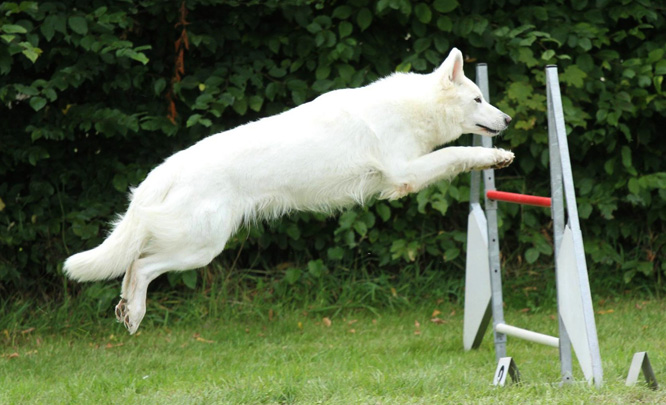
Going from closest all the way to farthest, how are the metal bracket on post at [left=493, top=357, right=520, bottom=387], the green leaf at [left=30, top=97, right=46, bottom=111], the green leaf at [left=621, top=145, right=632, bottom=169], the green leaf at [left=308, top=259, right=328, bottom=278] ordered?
the metal bracket on post at [left=493, top=357, right=520, bottom=387], the green leaf at [left=30, top=97, right=46, bottom=111], the green leaf at [left=621, top=145, right=632, bottom=169], the green leaf at [left=308, top=259, right=328, bottom=278]

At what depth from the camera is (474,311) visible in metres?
Result: 5.36

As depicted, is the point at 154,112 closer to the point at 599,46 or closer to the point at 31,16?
the point at 31,16

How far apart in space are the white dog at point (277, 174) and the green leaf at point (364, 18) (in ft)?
5.74

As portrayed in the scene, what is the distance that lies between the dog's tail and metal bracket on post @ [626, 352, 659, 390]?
2364mm

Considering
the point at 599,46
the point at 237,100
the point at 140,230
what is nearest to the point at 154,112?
the point at 237,100

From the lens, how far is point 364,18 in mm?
5914

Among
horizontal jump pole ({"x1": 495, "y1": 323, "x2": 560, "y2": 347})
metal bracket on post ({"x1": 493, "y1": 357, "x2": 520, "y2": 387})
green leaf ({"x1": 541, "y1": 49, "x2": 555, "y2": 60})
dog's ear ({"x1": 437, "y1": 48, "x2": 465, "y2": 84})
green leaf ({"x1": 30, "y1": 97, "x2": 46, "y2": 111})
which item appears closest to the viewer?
metal bracket on post ({"x1": 493, "y1": 357, "x2": 520, "y2": 387})

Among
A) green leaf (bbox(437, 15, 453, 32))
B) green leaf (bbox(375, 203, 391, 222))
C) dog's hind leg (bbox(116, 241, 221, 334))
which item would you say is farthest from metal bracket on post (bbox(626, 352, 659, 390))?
green leaf (bbox(437, 15, 453, 32))

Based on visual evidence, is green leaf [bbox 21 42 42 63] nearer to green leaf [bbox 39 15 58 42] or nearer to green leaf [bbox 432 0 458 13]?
green leaf [bbox 39 15 58 42]

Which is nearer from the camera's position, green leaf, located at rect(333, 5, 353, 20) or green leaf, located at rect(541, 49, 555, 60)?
green leaf, located at rect(541, 49, 555, 60)

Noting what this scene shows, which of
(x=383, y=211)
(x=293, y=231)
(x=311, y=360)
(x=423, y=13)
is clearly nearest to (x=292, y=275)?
(x=293, y=231)

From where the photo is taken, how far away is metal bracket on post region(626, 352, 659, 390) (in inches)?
154

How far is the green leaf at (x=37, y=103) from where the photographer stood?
5.38 meters

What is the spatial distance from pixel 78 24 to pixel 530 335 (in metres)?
3.40
